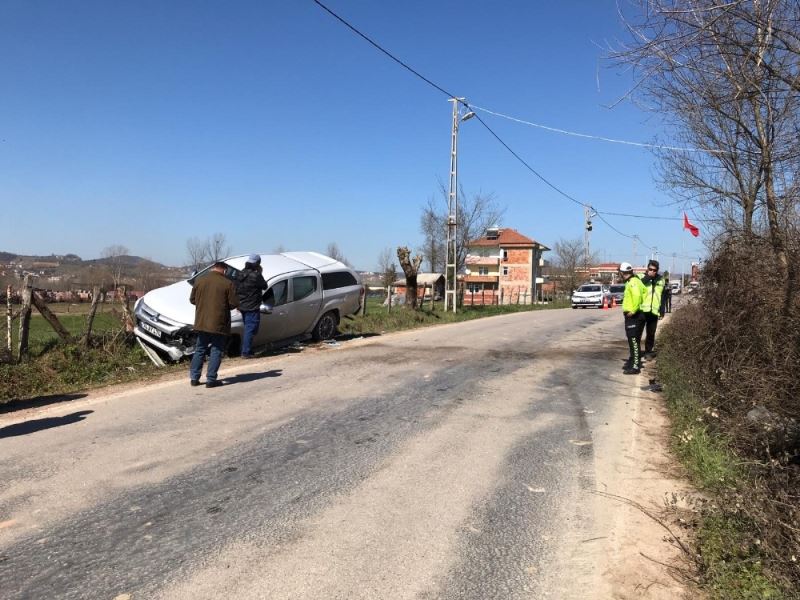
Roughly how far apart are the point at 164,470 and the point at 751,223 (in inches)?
429

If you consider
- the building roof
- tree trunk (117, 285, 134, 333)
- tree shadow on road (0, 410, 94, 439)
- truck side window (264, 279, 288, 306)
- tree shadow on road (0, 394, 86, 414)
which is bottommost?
tree shadow on road (0, 394, 86, 414)

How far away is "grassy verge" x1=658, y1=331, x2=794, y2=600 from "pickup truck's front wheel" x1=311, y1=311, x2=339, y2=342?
25.8ft

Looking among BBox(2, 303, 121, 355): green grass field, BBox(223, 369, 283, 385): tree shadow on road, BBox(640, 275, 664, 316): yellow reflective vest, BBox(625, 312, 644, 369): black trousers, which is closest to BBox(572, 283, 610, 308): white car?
BBox(640, 275, 664, 316): yellow reflective vest

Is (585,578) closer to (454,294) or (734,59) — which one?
(734,59)

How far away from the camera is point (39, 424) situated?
19.8 feet

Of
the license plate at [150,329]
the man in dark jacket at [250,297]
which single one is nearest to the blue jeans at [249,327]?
the man in dark jacket at [250,297]

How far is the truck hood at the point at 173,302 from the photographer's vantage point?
31.8 feet

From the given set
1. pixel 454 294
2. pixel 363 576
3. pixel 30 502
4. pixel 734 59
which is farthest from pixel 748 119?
pixel 454 294

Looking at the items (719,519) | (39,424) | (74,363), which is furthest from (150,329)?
(719,519)

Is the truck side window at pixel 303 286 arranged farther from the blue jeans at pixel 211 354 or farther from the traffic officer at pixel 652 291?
the traffic officer at pixel 652 291

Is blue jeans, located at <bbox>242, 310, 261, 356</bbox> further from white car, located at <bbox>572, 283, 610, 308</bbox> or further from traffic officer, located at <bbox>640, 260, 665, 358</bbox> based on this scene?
white car, located at <bbox>572, 283, 610, 308</bbox>

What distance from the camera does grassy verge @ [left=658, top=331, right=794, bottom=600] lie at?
2955 mm

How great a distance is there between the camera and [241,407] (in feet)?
21.8

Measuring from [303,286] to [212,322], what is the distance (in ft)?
13.6
